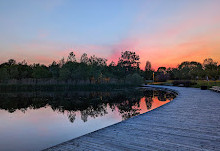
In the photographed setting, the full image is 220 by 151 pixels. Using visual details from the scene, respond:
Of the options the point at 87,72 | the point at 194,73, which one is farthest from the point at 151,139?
the point at 194,73

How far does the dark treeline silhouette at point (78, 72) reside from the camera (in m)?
27.3

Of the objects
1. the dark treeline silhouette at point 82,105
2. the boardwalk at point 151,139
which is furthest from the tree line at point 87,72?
the boardwalk at point 151,139

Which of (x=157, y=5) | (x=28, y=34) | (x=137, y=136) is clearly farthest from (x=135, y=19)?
(x=137, y=136)

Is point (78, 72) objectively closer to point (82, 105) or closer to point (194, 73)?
point (82, 105)

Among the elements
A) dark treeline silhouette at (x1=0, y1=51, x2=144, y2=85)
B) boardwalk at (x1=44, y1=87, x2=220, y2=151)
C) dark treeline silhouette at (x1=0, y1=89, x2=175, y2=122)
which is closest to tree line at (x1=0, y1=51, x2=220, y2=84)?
dark treeline silhouette at (x1=0, y1=51, x2=144, y2=85)

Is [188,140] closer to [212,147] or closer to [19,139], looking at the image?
[212,147]

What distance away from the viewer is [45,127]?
6309mm

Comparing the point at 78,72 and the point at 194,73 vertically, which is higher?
the point at 78,72

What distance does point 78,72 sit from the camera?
101 feet

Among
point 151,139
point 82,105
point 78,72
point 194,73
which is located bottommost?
point 82,105

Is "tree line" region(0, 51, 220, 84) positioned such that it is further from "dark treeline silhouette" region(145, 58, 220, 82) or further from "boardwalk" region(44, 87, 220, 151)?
"boardwalk" region(44, 87, 220, 151)

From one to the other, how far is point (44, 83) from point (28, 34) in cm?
899

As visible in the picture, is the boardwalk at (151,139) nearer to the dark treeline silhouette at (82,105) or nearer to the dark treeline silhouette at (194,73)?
the dark treeline silhouette at (82,105)

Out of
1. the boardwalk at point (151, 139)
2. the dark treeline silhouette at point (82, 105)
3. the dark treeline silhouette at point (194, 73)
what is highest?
the dark treeline silhouette at point (194, 73)
